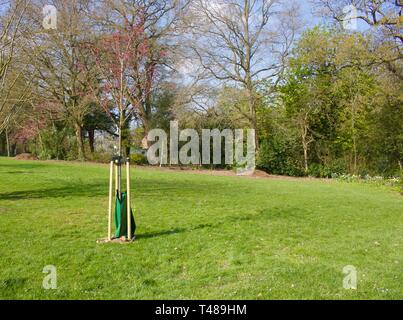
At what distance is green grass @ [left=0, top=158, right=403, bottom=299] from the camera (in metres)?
3.63

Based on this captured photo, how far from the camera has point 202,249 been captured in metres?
4.96

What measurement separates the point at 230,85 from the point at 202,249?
53.5 feet

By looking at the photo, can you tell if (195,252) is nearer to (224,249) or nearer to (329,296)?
(224,249)

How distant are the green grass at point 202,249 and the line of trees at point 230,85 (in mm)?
9816

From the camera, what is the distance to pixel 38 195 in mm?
9016

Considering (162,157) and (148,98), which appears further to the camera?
(148,98)

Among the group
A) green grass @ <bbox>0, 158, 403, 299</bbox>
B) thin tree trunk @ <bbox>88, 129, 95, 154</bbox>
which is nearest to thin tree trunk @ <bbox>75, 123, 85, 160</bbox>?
thin tree trunk @ <bbox>88, 129, 95, 154</bbox>

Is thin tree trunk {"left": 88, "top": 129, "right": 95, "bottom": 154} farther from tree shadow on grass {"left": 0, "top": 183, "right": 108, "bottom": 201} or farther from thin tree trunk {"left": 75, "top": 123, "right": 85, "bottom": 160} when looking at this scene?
tree shadow on grass {"left": 0, "top": 183, "right": 108, "bottom": 201}

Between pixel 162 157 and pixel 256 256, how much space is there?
17.2m

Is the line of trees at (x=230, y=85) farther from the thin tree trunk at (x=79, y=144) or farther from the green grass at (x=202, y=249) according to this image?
the green grass at (x=202, y=249)

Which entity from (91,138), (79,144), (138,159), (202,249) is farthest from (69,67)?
(202,249)

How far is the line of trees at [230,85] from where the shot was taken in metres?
17.8

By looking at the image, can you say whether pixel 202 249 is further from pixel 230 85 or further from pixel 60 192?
pixel 230 85
